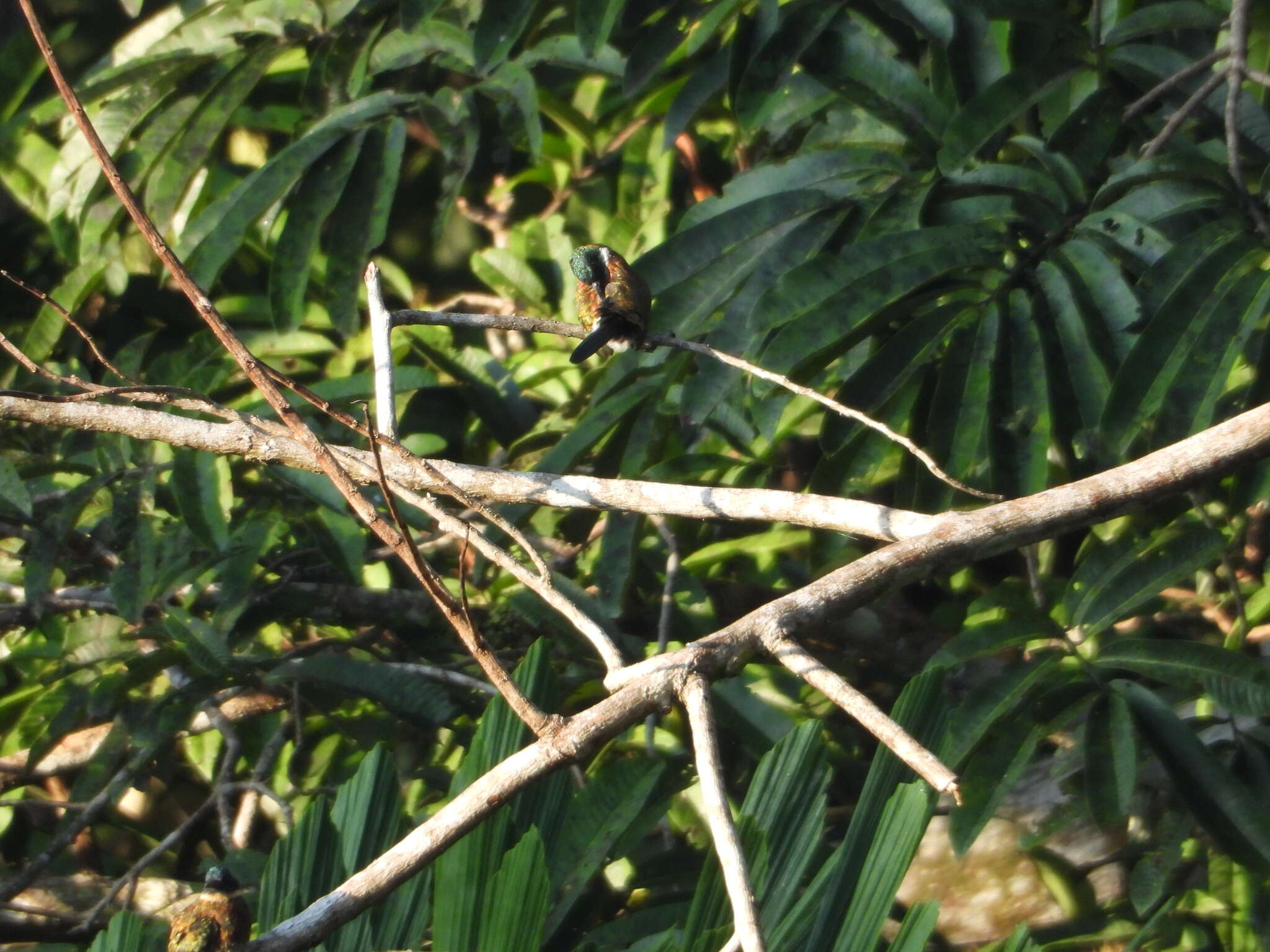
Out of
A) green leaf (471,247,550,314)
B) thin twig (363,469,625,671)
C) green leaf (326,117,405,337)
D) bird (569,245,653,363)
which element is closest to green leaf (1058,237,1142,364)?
bird (569,245,653,363)

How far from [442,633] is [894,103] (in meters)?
1.43

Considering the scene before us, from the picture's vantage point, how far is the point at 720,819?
31.9 inches

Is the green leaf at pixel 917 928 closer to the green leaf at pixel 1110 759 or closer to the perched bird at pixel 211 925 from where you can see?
the perched bird at pixel 211 925

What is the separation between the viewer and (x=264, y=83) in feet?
10.1

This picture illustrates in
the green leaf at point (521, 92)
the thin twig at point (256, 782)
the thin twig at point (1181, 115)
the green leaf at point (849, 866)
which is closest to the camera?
the green leaf at point (849, 866)

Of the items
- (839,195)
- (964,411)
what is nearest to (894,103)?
(839,195)

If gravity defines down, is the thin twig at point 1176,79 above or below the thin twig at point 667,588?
above

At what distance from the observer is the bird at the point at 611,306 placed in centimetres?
164

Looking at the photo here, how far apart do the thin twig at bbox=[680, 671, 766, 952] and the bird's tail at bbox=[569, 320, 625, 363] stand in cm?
76

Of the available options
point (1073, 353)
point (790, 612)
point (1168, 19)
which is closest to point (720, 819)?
point (790, 612)

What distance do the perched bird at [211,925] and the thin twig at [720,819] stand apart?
1.18 ft

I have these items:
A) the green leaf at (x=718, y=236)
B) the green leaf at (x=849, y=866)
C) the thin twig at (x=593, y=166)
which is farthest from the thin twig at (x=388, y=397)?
the thin twig at (x=593, y=166)

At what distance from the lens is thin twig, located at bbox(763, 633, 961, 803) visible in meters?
0.78

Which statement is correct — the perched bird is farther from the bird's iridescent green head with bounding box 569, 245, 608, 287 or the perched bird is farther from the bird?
the bird's iridescent green head with bounding box 569, 245, 608, 287
